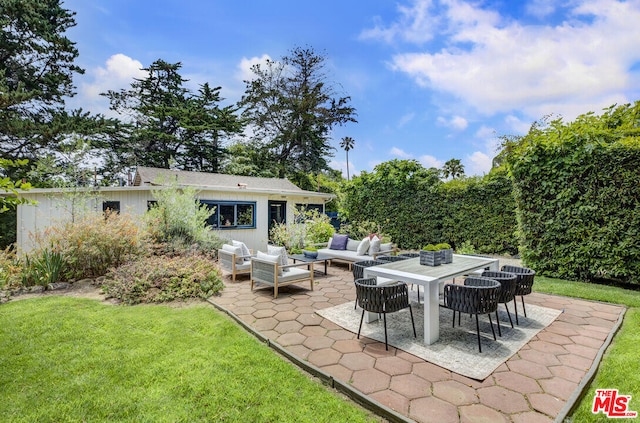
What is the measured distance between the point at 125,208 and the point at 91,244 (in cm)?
349

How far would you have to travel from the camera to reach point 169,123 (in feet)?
72.6

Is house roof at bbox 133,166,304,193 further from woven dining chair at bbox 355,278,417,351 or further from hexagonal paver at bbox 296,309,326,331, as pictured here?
woven dining chair at bbox 355,278,417,351

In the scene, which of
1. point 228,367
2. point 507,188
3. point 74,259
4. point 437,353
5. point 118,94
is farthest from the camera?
point 118,94

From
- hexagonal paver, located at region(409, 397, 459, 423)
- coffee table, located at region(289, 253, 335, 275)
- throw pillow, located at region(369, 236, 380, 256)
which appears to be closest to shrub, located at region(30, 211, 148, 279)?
coffee table, located at region(289, 253, 335, 275)

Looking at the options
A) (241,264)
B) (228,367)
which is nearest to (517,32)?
(241,264)

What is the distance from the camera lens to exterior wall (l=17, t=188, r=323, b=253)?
8570mm

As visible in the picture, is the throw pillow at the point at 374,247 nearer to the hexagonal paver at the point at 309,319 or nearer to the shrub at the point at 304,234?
the shrub at the point at 304,234

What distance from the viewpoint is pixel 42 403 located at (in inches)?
97.9

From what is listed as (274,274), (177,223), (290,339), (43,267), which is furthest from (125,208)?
(290,339)

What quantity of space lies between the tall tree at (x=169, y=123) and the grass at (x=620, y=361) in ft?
73.9

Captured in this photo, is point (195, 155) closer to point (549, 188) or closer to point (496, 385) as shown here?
point (549, 188)

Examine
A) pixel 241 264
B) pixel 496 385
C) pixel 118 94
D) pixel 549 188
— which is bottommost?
pixel 496 385

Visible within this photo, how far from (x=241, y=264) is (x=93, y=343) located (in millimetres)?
3416

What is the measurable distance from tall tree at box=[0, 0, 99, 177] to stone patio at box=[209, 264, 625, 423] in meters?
15.4
